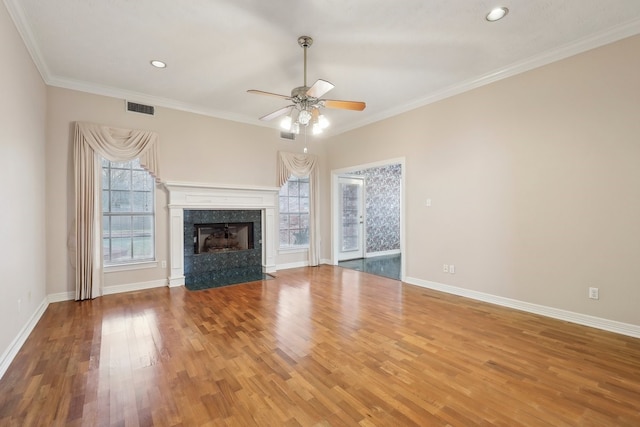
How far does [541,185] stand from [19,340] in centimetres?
565

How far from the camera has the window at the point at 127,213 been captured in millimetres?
4457

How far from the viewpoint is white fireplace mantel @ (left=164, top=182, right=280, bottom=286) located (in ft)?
15.8

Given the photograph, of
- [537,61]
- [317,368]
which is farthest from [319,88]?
[537,61]

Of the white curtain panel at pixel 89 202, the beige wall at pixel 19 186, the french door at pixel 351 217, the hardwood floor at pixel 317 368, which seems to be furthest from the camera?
the french door at pixel 351 217

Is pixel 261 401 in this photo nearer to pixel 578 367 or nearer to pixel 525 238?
pixel 578 367

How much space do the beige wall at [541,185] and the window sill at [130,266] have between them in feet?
14.4

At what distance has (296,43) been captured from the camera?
3.12m

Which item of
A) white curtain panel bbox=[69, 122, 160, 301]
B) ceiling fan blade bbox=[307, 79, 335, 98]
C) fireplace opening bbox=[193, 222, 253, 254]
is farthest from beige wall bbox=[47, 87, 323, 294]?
ceiling fan blade bbox=[307, 79, 335, 98]

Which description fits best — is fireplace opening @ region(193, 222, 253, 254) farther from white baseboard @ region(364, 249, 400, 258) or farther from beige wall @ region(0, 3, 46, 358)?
white baseboard @ region(364, 249, 400, 258)

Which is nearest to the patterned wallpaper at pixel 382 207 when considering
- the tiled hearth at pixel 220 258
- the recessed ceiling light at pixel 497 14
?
the tiled hearth at pixel 220 258

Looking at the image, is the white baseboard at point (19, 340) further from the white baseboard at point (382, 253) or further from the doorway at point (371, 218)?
the white baseboard at point (382, 253)

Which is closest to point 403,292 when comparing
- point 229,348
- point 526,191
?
point 526,191

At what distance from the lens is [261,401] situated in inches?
74.3

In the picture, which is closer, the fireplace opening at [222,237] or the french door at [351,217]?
the fireplace opening at [222,237]
